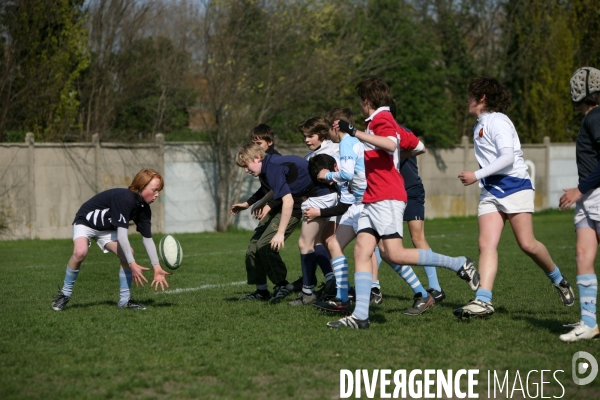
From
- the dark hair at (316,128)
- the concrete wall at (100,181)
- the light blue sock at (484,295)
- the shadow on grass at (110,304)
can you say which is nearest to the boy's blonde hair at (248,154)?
the dark hair at (316,128)

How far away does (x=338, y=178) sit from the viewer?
22.7 ft

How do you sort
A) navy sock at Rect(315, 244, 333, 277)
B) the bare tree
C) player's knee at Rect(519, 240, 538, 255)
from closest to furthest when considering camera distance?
player's knee at Rect(519, 240, 538, 255), navy sock at Rect(315, 244, 333, 277), the bare tree

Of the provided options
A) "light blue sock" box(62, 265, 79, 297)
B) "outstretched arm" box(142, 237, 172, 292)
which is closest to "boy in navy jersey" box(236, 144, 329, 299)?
"outstretched arm" box(142, 237, 172, 292)

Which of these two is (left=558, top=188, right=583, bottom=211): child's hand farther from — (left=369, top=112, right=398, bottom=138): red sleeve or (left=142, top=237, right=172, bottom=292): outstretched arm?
(left=142, top=237, right=172, bottom=292): outstretched arm

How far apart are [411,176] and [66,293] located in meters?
3.64

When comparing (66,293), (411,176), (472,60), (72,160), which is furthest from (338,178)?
(472,60)

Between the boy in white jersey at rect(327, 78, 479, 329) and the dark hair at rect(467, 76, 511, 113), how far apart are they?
78cm

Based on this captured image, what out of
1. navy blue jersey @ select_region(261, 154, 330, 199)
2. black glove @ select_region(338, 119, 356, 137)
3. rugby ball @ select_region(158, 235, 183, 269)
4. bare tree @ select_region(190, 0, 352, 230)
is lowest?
rugby ball @ select_region(158, 235, 183, 269)

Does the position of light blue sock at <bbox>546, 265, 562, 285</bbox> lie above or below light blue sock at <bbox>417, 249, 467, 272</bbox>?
below

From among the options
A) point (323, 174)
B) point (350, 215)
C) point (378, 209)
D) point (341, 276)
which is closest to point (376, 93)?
point (378, 209)

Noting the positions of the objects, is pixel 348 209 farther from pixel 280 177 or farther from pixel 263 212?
pixel 263 212

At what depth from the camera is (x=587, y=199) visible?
232 inches

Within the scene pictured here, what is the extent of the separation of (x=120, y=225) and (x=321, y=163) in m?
2.02

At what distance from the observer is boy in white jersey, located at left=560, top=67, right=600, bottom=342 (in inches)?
227
